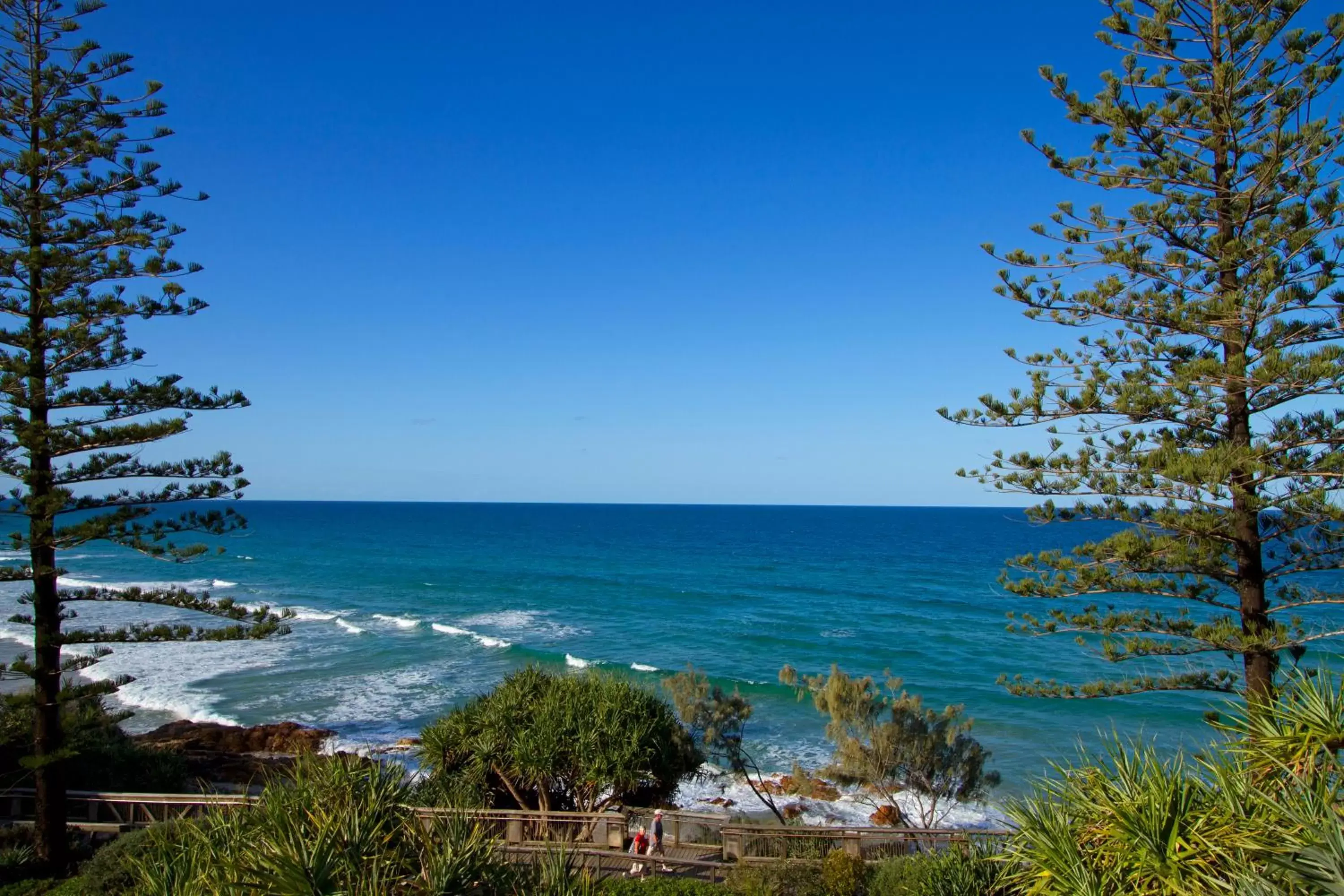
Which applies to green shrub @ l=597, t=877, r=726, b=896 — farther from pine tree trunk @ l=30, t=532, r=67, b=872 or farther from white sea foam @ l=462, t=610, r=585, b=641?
A: white sea foam @ l=462, t=610, r=585, b=641

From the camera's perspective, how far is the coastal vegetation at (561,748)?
1300 cm

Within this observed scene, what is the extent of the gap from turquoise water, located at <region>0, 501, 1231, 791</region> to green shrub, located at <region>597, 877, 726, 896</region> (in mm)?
7168

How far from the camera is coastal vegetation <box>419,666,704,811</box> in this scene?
512 inches

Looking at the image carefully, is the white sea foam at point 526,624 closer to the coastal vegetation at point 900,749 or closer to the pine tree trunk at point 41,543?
the coastal vegetation at point 900,749

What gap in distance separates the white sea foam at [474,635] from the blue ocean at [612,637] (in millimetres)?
128

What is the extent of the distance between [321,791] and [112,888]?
449cm

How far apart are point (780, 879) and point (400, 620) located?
34.3 metres

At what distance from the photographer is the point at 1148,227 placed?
10688 millimetres

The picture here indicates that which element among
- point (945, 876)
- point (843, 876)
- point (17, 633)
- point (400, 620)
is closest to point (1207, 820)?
point (945, 876)

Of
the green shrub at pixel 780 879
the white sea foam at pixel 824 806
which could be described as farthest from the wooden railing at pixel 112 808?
the white sea foam at pixel 824 806

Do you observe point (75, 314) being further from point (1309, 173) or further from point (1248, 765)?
point (1309, 173)

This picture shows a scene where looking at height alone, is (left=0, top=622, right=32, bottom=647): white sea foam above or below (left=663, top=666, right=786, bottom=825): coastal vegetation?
below

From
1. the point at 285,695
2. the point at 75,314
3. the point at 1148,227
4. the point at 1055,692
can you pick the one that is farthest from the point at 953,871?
the point at 285,695

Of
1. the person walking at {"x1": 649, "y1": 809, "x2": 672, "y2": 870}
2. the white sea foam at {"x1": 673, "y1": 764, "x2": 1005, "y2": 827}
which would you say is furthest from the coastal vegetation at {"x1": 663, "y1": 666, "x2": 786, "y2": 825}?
the person walking at {"x1": 649, "y1": 809, "x2": 672, "y2": 870}
